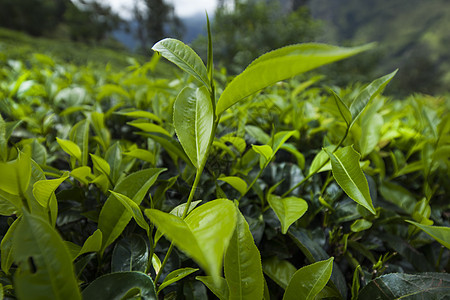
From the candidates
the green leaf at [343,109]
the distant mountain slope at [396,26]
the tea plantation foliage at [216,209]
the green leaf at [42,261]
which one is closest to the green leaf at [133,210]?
the tea plantation foliage at [216,209]

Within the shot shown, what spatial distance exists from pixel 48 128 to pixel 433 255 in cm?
150

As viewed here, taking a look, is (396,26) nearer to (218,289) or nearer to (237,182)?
(237,182)

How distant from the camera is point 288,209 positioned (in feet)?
1.92

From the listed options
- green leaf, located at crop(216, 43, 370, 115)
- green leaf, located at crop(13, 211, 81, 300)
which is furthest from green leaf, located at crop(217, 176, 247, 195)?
green leaf, located at crop(13, 211, 81, 300)

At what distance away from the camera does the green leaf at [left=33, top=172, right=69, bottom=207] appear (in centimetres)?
41

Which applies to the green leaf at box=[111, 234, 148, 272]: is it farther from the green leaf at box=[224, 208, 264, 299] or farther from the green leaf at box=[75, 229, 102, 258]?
the green leaf at box=[224, 208, 264, 299]

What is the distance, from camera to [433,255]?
778 mm

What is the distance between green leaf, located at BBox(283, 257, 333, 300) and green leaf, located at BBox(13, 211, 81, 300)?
0.36 m

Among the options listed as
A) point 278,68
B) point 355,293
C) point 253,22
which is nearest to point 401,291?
point 355,293

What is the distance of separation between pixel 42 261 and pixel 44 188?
0.14 metres

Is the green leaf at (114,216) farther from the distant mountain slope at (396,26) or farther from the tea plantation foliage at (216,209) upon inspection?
the distant mountain slope at (396,26)

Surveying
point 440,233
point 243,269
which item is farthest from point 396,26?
point 243,269

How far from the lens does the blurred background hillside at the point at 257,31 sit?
11.1m

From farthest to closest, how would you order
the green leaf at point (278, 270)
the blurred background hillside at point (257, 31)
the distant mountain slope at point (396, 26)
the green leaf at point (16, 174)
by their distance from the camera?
the distant mountain slope at point (396, 26), the blurred background hillside at point (257, 31), the green leaf at point (278, 270), the green leaf at point (16, 174)
